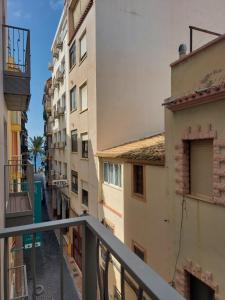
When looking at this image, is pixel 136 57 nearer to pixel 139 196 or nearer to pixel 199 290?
pixel 139 196

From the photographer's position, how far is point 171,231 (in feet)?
23.2

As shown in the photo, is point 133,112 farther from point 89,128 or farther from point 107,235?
point 107,235

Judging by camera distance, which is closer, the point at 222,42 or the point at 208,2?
the point at 222,42

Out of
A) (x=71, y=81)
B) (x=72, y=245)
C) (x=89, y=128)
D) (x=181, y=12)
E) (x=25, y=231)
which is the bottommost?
(x=72, y=245)

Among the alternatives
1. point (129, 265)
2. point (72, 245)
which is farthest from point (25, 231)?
point (72, 245)

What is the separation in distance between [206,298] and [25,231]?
599 centimetres

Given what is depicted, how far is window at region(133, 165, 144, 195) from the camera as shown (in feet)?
30.5

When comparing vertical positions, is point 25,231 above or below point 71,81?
below

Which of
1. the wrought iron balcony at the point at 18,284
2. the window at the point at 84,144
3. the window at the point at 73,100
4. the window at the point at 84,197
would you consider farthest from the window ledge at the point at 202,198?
the window at the point at 73,100

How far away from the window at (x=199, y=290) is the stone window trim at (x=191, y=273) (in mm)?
119

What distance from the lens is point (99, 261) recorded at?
1.77 metres

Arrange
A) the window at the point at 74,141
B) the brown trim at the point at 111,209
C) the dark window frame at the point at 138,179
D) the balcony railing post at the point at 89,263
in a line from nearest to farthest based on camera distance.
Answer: the balcony railing post at the point at 89,263
the dark window frame at the point at 138,179
the brown trim at the point at 111,209
the window at the point at 74,141

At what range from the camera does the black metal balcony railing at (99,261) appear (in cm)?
100

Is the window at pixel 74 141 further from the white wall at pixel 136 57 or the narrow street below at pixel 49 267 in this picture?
the narrow street below at pixel 49 267
